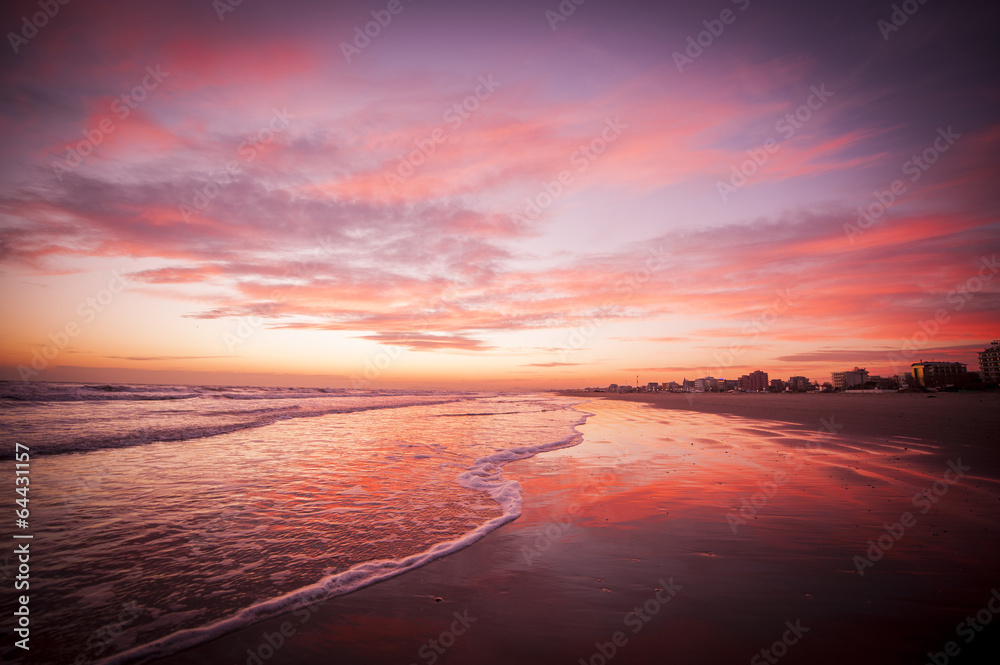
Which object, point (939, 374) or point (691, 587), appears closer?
point (691, 587)

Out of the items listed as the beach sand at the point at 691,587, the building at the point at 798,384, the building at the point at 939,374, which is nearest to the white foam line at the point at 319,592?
the beach sand at the point at 691,587

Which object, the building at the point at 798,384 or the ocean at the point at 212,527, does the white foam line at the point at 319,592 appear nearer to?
the ocean at the point at 212,527

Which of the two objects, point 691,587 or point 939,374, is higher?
point 691,587

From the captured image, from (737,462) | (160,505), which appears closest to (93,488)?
(160,505)

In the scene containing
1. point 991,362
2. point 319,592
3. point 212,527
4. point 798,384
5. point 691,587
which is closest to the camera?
point 319,592

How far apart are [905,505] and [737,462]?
4455 mm

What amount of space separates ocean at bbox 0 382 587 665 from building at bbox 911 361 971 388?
154505 mm

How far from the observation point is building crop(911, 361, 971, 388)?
379ft

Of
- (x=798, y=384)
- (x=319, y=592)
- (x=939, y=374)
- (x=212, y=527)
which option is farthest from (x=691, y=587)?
(x=798, y=384)

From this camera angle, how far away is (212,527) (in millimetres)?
6367

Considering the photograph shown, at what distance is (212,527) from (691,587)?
686cm

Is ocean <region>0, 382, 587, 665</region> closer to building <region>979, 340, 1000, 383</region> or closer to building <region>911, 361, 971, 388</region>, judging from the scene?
building <region>911, 361, 971, 388</region>

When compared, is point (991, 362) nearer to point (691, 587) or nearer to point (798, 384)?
point (798, 384)

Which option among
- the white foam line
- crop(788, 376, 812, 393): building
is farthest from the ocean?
crop(788, 376, 812, 393): building
